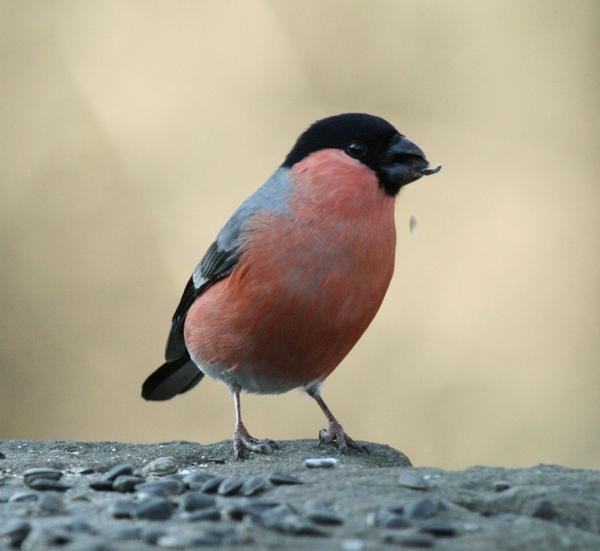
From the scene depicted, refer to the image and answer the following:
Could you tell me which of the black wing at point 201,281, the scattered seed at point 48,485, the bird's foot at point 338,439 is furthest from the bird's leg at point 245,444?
the scattered seed at point 48,485

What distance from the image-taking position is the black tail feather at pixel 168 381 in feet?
18.0

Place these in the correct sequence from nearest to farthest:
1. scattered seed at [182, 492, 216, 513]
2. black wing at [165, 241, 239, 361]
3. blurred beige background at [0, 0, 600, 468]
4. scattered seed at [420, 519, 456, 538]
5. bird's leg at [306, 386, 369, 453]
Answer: scattered seed at [420, 519, 456, 538]
scattered seed at [182, 492, 216, 513]
bird's leg at [306, 386, 369, 453]
black wing at [165, 241, 239, 361]
blurred beige background at [0, 0, 600, 468]

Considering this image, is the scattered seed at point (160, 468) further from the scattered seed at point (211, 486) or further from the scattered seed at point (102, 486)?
the scattered seed at point (211, 486)

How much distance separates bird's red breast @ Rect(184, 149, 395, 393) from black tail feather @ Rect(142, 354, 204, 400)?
85cm

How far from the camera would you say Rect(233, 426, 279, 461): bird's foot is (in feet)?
14.1

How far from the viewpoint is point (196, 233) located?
28.0 feet

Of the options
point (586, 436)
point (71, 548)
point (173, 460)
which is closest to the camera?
point (71, 548)

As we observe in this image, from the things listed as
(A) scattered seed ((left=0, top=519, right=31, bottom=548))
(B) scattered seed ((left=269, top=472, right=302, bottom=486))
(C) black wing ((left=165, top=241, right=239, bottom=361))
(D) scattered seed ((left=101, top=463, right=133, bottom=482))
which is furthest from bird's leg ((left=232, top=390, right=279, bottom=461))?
(A) scattered seed ((left=0, top=519, right=31, bottom=548))

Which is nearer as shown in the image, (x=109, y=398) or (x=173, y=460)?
(x=173, y=460)

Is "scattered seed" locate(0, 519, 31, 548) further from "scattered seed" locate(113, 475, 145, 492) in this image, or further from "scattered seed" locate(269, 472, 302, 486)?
"scattered seed" locate(269, 472, 302, 486)

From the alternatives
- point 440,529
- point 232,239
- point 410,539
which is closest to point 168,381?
point 232,239

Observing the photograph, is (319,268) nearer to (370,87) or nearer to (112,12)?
(370,87)

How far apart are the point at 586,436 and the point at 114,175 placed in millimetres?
4089

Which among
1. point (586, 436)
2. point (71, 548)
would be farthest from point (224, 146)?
point (71, 548)
